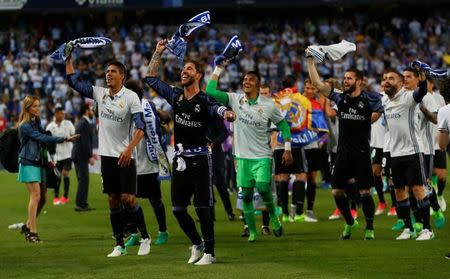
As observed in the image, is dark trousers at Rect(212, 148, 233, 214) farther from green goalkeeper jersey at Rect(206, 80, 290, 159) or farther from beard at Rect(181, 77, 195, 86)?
beard at Rect(181, 77, 195, 86)

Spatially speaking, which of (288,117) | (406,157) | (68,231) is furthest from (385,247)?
(68,231)

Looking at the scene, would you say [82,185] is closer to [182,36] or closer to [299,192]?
[299,192]

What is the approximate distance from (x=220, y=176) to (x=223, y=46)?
1113 inches

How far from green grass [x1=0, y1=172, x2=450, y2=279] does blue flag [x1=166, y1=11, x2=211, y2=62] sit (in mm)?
2595

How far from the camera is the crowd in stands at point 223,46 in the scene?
44.4 m

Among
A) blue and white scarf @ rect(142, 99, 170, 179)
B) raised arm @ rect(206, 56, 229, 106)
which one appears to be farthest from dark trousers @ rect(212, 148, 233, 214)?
raised arm @ rect(206, 56, 229, 106)

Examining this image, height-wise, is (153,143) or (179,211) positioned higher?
(153,143)

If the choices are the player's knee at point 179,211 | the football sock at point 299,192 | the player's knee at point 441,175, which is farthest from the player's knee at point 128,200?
the player's knee at point 441,175

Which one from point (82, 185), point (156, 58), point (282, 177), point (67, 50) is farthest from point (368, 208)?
point (82, 185)

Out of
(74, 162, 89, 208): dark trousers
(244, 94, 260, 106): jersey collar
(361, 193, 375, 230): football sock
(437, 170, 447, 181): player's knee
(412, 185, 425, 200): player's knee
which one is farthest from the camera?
(74, 162, 89, 208): dark trousers

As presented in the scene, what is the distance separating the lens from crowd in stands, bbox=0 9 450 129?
44.4 meters

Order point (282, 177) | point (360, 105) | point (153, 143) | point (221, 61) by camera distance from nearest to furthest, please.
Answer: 1. point (221, 61)
2. point (360, 105)
3. point (153, 143)
4. point (282, 177)

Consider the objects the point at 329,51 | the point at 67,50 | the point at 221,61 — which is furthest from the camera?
the point at 329,51

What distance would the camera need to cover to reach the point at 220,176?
1920 cm
